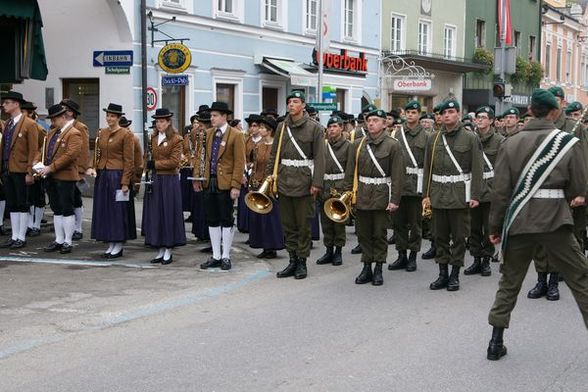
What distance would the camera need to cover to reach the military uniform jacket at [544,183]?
6086mm

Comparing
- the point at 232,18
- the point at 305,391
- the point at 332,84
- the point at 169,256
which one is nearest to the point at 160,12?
the point at 232,18

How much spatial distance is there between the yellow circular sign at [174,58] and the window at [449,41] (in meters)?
17.3

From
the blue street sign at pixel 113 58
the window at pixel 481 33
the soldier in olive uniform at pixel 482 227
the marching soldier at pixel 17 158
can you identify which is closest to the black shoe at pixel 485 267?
the soldier in olive uniform at pixel 482 227

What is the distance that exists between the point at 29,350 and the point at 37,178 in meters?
5.27

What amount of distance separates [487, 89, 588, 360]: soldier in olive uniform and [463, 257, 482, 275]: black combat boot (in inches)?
153

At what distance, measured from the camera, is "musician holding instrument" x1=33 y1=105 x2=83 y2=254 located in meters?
10.9

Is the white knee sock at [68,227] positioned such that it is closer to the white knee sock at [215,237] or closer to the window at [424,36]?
the white knee sock at [215,237]

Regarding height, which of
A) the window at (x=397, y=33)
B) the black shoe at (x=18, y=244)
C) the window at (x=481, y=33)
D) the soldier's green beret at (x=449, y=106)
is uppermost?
the window at (x=481, y=33)

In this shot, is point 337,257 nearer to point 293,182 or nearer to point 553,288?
point 293,182

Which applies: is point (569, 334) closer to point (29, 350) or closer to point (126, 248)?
point (29, 350)

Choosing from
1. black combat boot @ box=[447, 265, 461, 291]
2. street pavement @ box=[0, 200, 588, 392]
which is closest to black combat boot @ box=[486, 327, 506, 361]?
street pavement @ box=[0, 200, 588, 392]

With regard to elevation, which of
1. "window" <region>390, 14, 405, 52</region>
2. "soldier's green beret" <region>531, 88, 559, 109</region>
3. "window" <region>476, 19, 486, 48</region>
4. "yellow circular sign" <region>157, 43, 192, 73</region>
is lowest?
"soldier's green beret" <region>531, 88, 559, 109</region>

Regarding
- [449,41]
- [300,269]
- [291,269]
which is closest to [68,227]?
[291,269]

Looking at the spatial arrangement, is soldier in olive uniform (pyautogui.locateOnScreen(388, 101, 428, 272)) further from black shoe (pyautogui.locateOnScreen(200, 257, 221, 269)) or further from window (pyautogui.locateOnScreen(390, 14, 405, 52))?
window (pyautogui.locateOnScreen(390, 14, 405, 52))
